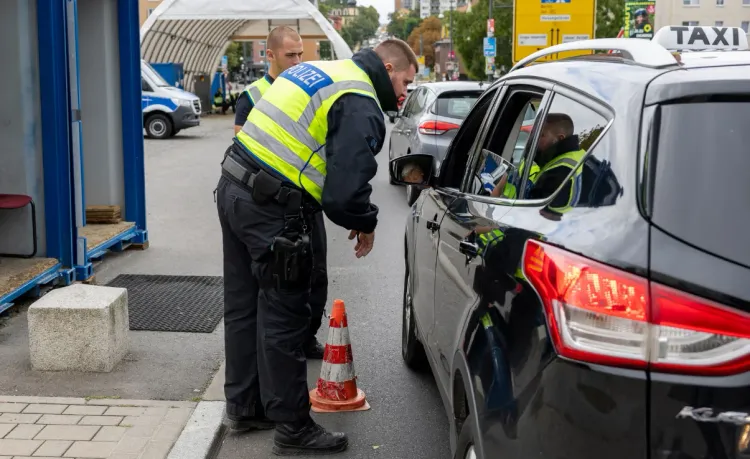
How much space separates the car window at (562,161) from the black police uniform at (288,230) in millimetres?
898

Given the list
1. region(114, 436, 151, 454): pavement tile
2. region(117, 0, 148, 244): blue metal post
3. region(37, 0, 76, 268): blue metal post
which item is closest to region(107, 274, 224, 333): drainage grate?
region(37, 0, 76, 268): blue metal post

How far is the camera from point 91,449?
4.27m

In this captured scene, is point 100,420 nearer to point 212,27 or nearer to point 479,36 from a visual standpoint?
point 212,27

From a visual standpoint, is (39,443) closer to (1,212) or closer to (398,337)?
(398,337)

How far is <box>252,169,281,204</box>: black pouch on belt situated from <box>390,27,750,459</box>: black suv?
1.44 m

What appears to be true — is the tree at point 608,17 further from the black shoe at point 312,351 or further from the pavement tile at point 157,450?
the pavement tile at point 157,450

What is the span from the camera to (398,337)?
664 centimetres

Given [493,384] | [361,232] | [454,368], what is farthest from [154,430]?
[493,384]

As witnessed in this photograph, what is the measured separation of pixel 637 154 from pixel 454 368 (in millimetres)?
1170

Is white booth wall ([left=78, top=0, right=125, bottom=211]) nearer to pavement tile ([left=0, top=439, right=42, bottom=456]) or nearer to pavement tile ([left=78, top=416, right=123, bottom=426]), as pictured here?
pavement tile ([left=78, top=416, right=123, bottom=426])

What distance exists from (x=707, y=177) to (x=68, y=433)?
10.8 ft

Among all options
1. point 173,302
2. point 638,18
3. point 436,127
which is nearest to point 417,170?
point 173,302

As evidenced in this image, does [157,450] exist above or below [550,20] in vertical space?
below

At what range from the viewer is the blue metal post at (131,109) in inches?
358
